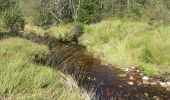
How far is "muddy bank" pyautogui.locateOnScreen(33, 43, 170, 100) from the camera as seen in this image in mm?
8977

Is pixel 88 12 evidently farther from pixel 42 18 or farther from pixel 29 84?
pixel 29 84

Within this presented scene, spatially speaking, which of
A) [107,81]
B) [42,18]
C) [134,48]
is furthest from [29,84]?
[42,18]

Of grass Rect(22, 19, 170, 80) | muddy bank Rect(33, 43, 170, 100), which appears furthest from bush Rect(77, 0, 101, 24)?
muddy bank Rect(33, 43, 170, 100)

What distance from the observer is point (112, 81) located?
10.6 metres

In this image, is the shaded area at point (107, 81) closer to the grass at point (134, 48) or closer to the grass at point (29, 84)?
the grass at point (134, 48)

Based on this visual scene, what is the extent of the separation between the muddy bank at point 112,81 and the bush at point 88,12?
10458mm

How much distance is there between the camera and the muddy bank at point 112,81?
8977mm

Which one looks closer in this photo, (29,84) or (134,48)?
(29,84)

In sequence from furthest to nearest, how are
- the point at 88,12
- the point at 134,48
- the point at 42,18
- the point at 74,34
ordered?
the point at 42,18 → the point at 88,12 → the point at 74,34 → the point at 134,48

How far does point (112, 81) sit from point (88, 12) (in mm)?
14259

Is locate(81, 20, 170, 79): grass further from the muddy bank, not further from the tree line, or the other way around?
the tree line

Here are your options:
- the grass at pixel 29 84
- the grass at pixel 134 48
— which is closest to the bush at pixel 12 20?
the grass at pixel 134 48

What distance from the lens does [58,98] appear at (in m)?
5.49

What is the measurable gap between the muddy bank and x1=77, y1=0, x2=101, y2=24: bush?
10.5 meters
